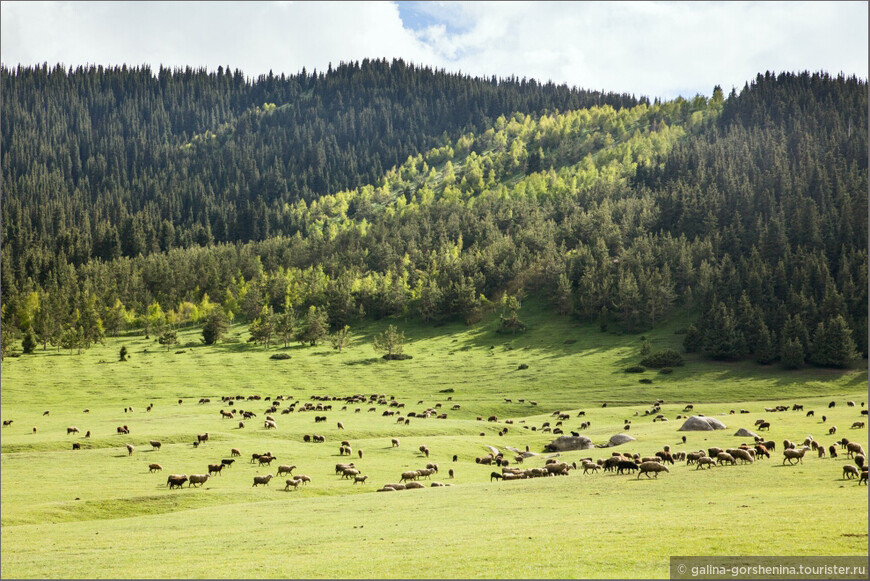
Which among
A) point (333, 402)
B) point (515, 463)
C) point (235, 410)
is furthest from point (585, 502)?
point (333, 402)

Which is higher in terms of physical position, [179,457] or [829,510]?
[829,510]

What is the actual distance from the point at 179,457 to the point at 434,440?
25.9 m

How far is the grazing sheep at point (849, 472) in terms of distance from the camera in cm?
3869

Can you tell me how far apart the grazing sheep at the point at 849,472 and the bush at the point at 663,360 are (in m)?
100

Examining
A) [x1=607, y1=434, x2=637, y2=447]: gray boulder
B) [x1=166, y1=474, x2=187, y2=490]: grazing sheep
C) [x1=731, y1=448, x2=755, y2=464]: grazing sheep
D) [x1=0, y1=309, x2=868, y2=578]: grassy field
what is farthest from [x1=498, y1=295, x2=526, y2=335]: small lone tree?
[x1=166, y1=474, x2=187, y2=490]: grazing sheep

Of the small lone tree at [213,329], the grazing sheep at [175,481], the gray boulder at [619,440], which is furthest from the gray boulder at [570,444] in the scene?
the small lone tree at [213,329]

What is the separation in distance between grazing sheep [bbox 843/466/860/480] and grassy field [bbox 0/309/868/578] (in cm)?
83

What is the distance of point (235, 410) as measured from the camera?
91938 millimetres

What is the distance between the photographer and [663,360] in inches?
5443

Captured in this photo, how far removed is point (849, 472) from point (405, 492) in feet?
89.3

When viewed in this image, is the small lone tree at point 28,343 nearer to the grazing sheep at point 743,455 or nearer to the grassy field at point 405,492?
the grassy field at point 405,492

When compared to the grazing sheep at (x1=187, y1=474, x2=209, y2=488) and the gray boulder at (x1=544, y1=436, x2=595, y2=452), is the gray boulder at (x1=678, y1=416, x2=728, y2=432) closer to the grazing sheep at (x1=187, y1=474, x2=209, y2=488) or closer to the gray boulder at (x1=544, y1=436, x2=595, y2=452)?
the gray boulder at (x1=544, y1=436, x2=595, y2=452)

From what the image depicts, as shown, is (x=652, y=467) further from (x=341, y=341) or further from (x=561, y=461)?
(x=341, y=341)

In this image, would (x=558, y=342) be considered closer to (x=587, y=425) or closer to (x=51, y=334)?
(x=587, y=425)
